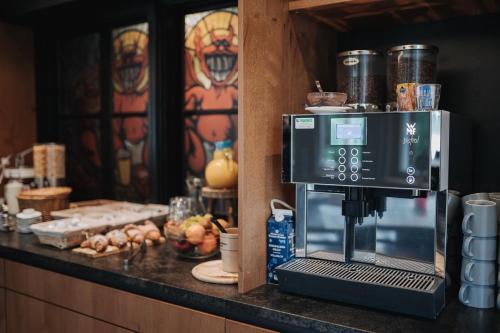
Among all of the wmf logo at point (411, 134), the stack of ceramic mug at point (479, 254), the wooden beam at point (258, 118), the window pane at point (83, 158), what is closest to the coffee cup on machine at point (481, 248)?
the stack of ceramic mug at point (479, 254)

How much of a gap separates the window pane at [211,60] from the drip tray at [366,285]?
3.64ft

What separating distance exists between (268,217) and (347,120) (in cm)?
40

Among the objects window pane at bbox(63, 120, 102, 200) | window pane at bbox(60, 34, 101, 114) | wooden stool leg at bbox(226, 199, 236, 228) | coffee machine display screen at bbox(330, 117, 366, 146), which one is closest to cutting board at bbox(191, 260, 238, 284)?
wooden stool leg at bbox(226, 199, 236, 228)

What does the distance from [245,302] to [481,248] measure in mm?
628

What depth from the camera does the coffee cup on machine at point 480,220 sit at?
4.17 feet

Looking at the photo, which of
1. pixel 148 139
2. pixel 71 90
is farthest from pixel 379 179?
pixel 71 90

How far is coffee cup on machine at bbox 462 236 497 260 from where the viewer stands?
128 cm

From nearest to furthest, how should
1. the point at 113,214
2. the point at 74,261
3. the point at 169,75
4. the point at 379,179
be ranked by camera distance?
the point at 379,179 → the point at 74,261 → the point at 113,214 → the point at 169,75

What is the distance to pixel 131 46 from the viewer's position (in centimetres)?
267

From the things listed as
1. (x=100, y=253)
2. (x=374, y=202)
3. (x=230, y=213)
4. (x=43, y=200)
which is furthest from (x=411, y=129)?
(x=43, y=200)

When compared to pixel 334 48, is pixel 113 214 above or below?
below

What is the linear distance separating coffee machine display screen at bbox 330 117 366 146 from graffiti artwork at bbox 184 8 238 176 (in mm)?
1029

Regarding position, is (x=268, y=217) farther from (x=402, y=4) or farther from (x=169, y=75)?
(x=169, y=75)

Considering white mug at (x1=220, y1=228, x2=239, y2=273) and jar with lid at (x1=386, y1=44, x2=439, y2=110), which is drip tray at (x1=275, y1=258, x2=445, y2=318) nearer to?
white mug at (x1=220, y1=228, x2=239, y2=273)
